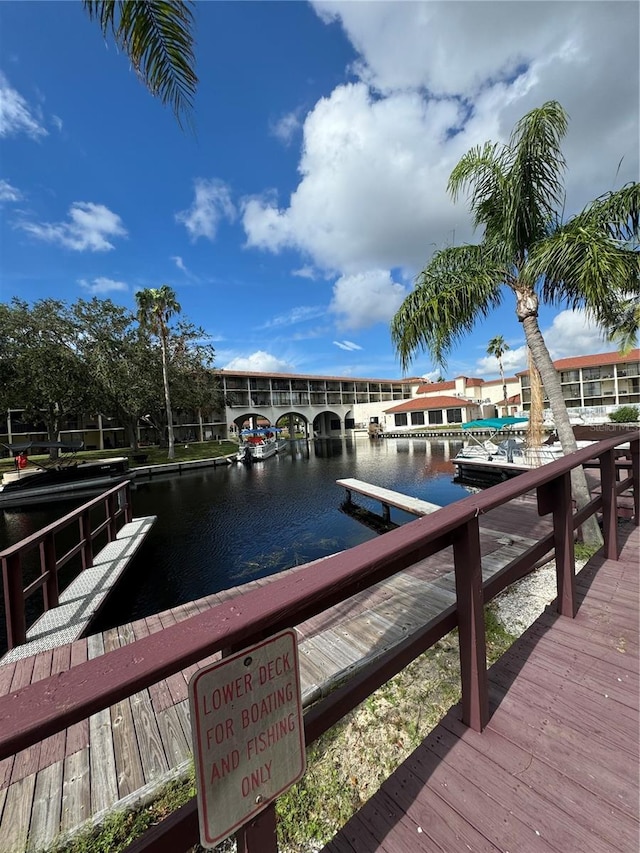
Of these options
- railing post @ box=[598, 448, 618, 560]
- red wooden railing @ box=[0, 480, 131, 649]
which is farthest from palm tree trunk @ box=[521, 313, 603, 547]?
red wooden railing @ box=[0, 480, 131, 649]

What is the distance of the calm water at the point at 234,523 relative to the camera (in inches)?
297

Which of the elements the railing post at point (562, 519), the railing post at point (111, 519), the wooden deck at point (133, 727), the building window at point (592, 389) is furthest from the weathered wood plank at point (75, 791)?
the building window at point (592, 389)

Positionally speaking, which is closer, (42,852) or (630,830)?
(630,830)

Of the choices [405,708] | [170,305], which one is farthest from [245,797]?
[170,305]

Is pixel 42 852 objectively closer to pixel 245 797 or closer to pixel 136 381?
pixel 245 797

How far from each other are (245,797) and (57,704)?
22.4 inches

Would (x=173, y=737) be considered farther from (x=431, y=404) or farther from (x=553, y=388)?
(x=431, y=404)

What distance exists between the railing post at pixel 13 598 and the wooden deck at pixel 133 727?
1.89 feet

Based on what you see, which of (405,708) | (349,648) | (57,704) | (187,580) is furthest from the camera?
(187,580)

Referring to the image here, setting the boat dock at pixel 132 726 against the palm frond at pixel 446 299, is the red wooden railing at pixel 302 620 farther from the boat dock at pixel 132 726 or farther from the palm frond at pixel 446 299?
the palm frond at pixel 446 299

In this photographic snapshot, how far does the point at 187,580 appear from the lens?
7.64 meters

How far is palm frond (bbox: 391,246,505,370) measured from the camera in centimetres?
600

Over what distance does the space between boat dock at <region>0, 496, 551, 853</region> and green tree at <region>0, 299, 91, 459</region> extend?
23.8m

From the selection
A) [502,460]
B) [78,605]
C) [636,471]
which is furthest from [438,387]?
[78,605]
